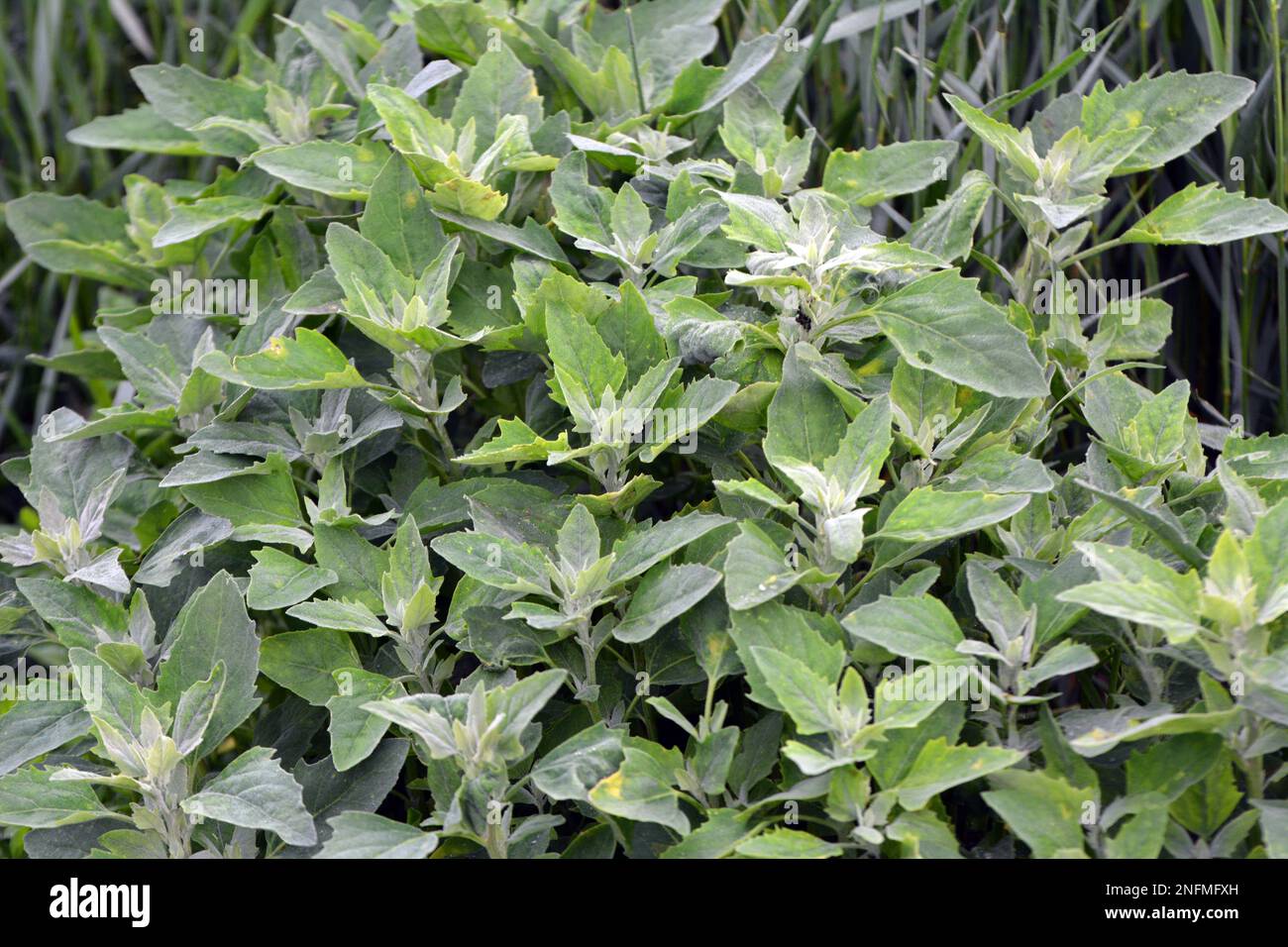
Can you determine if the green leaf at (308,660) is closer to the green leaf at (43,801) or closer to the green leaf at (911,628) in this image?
the green leaf at (43,801)

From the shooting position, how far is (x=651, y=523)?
132 cm

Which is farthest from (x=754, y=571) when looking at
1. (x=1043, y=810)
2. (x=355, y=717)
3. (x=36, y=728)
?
(x=36, y=728)

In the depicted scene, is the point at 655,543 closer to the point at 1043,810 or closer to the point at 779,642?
the point at 779,642

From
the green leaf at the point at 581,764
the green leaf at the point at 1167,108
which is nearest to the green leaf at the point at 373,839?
the green leaf at the point at 581,764

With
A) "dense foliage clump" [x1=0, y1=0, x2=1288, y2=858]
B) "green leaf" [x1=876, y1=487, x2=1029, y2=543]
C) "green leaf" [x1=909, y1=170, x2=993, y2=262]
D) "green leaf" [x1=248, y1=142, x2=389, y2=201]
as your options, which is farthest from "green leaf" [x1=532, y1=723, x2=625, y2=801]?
"green leaf" [x1=248, y1=142, x2=389, y2=201]

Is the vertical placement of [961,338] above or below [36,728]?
above

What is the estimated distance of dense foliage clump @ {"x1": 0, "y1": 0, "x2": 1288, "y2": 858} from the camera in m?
1.11

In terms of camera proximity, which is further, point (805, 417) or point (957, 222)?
point (957, 222)

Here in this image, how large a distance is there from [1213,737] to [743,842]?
1.39 ft

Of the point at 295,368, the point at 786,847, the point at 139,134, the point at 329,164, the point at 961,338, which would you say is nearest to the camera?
the point at 786,847

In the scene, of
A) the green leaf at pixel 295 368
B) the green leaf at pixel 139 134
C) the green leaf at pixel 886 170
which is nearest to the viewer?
the green leaf at pixel 295 368

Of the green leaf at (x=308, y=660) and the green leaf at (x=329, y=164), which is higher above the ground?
the green leaf at (x=329, y=164)

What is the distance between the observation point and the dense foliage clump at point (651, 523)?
3.65ft
